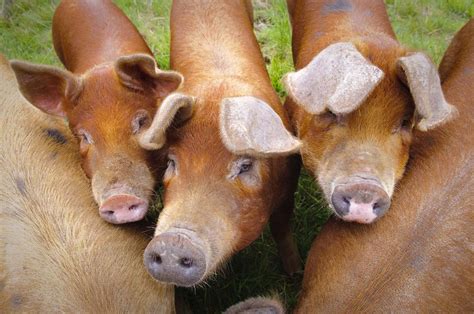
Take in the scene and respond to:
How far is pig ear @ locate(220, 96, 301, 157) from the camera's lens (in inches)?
99.7

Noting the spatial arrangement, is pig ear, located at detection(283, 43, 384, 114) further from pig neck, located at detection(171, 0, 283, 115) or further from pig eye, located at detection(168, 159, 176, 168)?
pig eye, located at detection(168, 159, 176, 168)

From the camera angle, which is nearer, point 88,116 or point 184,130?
point 184,130

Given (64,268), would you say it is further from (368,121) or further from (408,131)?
(408,131)

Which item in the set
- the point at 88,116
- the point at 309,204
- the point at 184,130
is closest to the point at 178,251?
the point at 184,130

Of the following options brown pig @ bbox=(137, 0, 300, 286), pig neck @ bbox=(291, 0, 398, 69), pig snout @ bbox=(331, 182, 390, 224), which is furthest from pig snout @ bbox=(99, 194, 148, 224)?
pig neck @ bbox=(291, 0, 398, 69)

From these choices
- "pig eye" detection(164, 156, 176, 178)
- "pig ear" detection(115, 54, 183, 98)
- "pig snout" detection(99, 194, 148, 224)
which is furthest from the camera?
"pig ear" detection(115, 54, 183, 98)

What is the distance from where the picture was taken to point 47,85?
3.60 meters

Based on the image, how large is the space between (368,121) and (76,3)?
301 cm

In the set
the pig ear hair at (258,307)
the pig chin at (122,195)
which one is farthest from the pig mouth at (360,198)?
the pig chin at (122,195)

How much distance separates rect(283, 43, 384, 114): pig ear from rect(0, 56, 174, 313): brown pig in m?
1.26

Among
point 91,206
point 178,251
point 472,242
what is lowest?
point 91,206

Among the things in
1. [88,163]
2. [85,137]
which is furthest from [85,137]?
[88,163]

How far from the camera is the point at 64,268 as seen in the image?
295cm

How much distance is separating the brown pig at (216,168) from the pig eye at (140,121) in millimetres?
306
